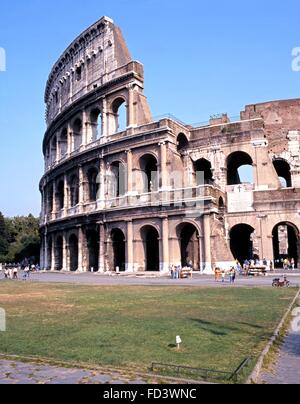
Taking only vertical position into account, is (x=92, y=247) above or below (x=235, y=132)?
below

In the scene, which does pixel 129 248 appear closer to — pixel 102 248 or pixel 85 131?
pixel 102 248

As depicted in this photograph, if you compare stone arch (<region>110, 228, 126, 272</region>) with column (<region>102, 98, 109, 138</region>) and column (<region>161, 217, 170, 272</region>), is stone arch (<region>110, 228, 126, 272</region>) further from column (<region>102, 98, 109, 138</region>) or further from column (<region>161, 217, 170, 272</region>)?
column (<region>102, 98, 109, 138</region>)

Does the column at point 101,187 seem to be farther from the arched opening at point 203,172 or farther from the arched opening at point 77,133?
the arched opening at point 203,172

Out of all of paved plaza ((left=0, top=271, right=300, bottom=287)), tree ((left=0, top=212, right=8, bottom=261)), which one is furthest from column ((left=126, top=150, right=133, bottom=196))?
tree ((left=0, top=212, right=8, bottom=261))

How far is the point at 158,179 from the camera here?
3036 cm

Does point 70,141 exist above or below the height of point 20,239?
above

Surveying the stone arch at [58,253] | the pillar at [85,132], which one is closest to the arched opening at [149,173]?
the pillar at [85,132]

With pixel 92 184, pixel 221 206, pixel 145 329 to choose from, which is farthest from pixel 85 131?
pixel 145 329

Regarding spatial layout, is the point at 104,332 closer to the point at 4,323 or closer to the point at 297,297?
the point at 4,323

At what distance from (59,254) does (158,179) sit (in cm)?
1555

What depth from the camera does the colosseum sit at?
29172 mm

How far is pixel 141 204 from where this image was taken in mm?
30312
